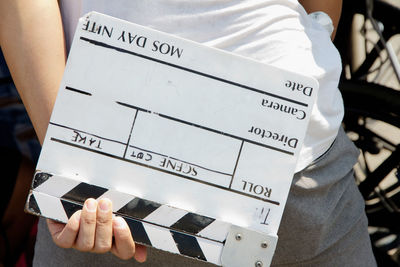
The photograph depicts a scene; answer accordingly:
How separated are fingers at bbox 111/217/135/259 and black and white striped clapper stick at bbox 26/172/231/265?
0.01 meters

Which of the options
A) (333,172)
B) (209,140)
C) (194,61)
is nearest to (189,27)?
(194,61)

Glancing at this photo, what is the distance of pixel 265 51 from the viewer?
35.9 inches

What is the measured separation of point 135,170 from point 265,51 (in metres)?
0.34

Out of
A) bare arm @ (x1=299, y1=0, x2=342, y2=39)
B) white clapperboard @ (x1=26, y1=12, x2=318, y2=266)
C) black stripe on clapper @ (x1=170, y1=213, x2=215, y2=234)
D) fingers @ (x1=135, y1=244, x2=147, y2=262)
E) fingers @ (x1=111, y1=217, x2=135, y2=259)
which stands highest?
bare arm @ (x1=299, y1=0, x2=342, y2=39)

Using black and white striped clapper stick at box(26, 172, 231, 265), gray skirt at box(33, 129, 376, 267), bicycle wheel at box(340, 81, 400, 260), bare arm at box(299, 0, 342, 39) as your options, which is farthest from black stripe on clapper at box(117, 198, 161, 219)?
bicycle wheel at box(340, 81, 400, 260)

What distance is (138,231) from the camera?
0.83 metres

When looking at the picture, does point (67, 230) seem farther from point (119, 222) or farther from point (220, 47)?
point (220, 47)

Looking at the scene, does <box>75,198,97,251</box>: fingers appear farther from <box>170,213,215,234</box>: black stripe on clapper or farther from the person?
<box>170,213,215,234</box>: black stripe on clapper

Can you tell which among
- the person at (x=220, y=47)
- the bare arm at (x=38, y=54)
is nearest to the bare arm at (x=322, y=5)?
the person at (x=220, y=47)

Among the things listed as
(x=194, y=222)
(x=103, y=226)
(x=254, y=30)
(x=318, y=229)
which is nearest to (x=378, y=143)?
(x=318, y=229)

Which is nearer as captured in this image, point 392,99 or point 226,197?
point 226,197

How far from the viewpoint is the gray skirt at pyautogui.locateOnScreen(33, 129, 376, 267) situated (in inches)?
38.8

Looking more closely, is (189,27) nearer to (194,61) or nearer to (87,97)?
(194,61)

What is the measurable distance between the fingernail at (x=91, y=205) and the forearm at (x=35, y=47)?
0.20 meters
